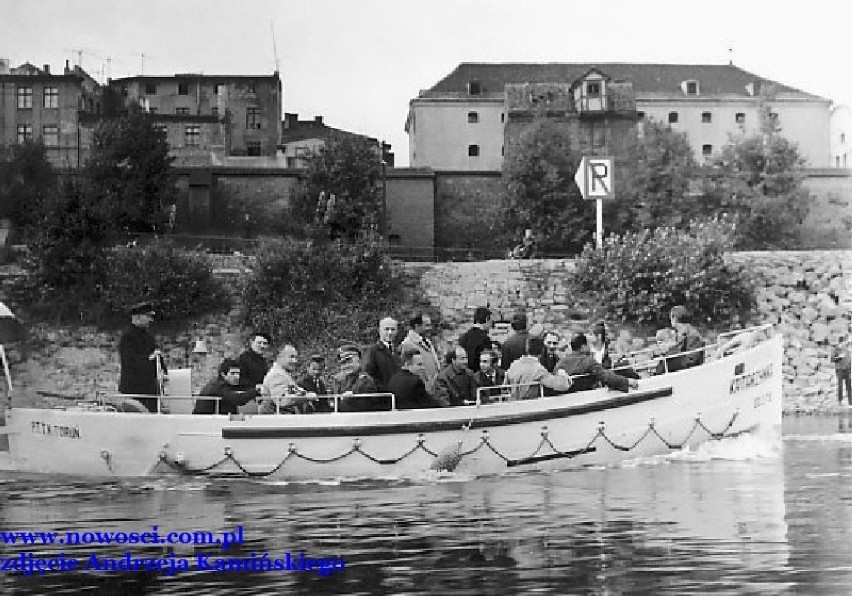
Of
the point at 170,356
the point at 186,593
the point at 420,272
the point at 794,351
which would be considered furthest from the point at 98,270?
the point at 186,593

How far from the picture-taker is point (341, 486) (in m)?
14.7

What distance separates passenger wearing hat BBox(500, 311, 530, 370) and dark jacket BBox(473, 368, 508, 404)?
8.1 inches

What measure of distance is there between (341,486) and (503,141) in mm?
51054

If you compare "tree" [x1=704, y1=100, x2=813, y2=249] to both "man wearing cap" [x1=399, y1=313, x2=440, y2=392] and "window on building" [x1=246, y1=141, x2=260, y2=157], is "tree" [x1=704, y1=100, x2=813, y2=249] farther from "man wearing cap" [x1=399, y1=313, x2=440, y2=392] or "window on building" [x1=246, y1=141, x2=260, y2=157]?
"man wearing cap" [x1=399, y1=313, x2=440, y2=392]

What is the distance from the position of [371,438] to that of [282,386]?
1.10 metres

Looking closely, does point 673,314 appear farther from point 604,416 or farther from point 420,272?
point 420,272

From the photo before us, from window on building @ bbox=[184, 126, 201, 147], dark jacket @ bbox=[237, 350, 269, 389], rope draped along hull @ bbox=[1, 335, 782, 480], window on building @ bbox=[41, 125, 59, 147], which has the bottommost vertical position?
rope draped along hull @ bbox=[1, 335, 782, 480]

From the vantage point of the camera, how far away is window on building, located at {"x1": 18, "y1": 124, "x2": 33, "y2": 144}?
44.6 meters

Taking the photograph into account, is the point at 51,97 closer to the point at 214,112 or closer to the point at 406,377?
the point at 214,112

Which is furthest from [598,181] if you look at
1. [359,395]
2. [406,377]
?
[359,395]

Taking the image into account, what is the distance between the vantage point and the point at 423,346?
53.1 feet

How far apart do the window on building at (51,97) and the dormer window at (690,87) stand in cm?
3163

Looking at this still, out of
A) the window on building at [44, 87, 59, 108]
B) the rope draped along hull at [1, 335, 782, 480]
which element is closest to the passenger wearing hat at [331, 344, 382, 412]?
the rope draped along hull at [1, 335, 782, 480]

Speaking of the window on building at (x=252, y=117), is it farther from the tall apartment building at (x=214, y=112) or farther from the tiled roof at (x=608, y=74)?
the tiled roof at (x=608, y=74)
